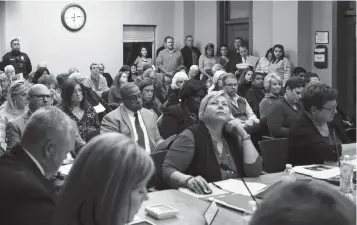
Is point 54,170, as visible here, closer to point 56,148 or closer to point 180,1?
point 56,148

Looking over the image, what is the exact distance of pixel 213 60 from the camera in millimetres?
12148

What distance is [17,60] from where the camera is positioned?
11.5 m

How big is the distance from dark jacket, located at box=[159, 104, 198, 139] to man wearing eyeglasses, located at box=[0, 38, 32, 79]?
680 centimetres

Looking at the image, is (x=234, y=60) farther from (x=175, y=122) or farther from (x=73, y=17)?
(x=175, y=122)

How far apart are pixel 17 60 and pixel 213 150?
28.9ft

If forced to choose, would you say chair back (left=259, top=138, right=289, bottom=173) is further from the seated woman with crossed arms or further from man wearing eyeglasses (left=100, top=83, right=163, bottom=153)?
man wearing eyeglasses (left=100, top=83, right=163, bottom=153)

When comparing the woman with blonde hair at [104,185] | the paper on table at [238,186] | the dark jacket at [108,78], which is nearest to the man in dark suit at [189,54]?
the dark jacket at [108,78]

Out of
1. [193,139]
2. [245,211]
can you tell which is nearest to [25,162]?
[245,211]

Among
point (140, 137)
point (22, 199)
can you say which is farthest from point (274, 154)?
point (22, 199)

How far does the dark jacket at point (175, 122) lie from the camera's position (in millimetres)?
5301

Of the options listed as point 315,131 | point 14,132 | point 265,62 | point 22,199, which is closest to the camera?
point 22,199

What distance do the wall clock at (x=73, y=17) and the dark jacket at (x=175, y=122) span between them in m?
7.78

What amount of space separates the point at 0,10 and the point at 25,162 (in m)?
10.3

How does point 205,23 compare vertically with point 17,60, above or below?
above
